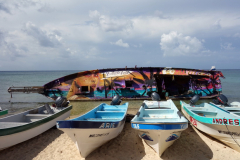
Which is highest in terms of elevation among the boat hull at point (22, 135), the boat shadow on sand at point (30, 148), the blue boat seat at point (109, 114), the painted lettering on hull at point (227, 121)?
the painted lettering on hull at point (227, 121)

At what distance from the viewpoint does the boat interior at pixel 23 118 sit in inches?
334

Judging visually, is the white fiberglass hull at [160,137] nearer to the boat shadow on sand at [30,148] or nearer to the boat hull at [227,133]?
the boat hull at [227,133]

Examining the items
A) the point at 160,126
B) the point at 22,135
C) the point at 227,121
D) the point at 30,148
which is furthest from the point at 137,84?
the point at 22,135

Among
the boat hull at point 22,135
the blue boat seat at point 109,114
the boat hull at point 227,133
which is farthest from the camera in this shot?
the blue boat seat at point 109,114

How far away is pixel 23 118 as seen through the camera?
10.3 m

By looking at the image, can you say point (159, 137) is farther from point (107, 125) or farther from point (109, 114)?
point (109, 114)

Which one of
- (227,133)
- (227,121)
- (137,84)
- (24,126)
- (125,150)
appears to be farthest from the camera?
(137,84)

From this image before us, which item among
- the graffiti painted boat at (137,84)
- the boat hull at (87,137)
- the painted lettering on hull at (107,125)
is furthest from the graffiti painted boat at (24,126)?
the graffiti painted boat at (137,84)

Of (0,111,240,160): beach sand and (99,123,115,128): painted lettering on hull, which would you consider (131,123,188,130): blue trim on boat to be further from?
(0,111,240,160): beach sand

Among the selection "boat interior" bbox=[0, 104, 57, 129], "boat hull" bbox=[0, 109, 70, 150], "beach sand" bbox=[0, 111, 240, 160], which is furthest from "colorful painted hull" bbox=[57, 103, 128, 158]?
"boat interior" bbox=[0, 104, 57, 129]

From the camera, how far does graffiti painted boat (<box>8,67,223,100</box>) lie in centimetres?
2000

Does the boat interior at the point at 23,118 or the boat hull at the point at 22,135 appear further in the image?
the boat interior at the point at 23,118

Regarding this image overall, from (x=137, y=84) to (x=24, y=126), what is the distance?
14164 millimetres

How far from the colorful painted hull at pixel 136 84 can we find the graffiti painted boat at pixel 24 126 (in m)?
8.87
